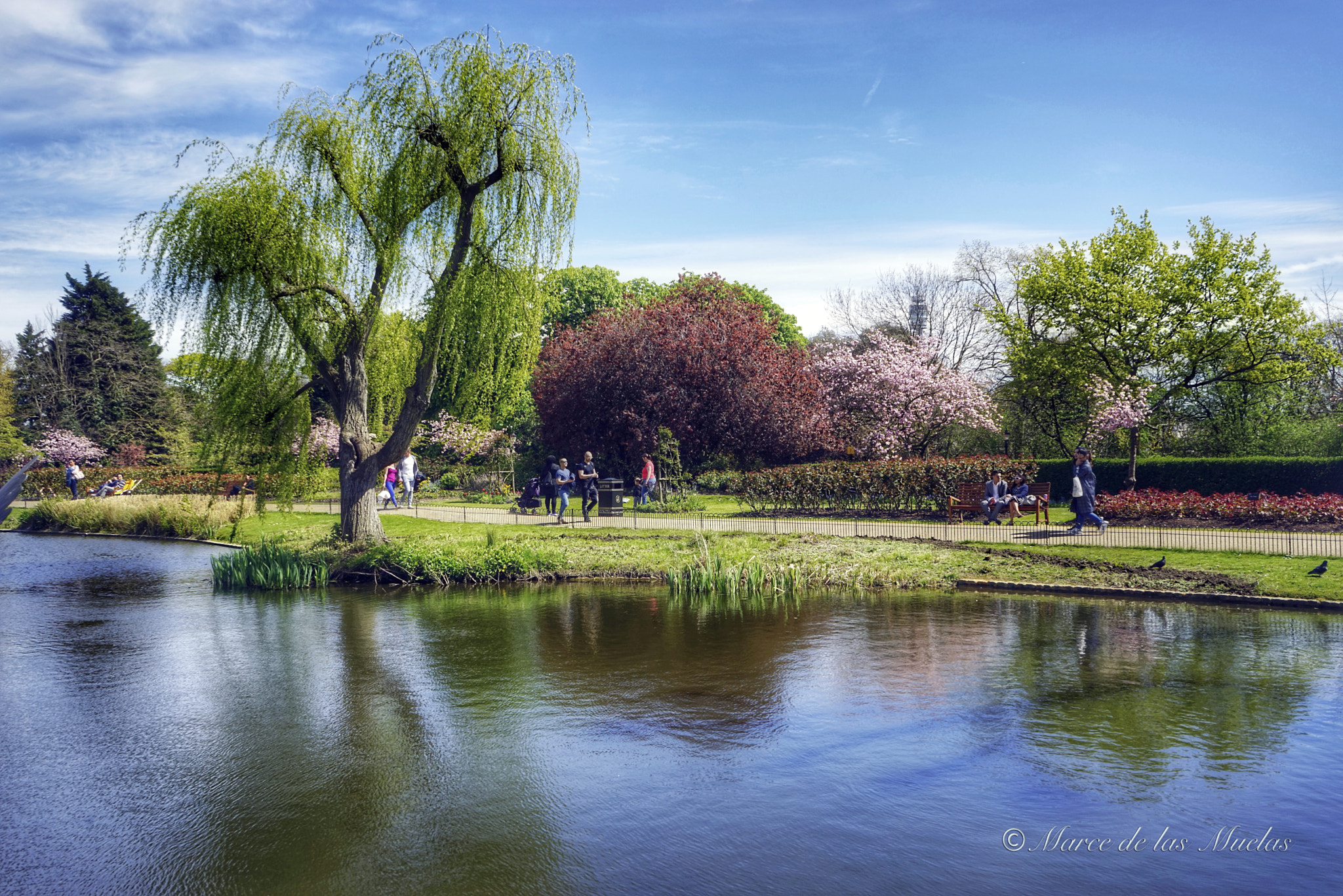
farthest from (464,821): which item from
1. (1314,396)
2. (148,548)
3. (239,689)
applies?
(1314,396)

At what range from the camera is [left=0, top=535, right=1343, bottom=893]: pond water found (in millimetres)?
5805

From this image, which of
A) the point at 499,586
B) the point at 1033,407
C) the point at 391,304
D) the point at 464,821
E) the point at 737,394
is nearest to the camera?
the point at 464,821

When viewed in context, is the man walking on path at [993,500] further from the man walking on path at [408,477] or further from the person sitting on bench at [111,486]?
the person sitting on bench at [111,486]

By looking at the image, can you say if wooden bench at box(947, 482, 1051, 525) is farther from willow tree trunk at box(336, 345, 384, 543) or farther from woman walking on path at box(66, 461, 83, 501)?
woman walking on path at box(66, 461, 83, 501)

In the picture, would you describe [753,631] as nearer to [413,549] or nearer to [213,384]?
[413,549]

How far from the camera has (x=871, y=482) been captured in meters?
25.0

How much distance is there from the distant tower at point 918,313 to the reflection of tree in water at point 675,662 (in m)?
41.0

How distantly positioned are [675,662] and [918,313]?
45.8 meters

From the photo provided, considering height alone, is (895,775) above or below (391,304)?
below

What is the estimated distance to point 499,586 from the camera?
17109 millimetres

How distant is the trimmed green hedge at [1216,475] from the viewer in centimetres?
2545

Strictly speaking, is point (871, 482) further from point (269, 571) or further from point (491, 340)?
point (269, 571)

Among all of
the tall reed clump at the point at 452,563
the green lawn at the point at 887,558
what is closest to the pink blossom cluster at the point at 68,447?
the green lawn at the point at 887,558

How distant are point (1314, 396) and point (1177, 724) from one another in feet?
109
